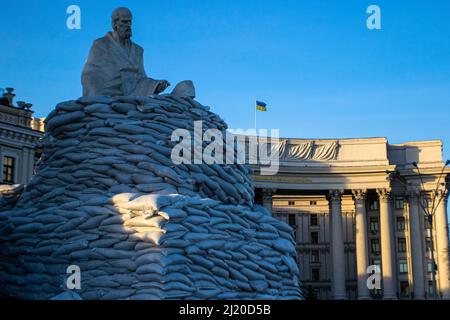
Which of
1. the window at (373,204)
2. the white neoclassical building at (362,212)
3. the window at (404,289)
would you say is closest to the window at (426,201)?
the white neoclassical building at (362,212)

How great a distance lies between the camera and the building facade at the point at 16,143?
33438 millimetres

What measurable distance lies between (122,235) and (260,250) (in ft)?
6.29

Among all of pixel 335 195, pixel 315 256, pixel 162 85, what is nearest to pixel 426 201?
pixel 335 195

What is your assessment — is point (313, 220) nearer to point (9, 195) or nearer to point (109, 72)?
point (109, 72)

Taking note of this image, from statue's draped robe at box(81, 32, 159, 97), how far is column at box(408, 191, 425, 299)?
130ft

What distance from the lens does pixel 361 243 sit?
47.1 m

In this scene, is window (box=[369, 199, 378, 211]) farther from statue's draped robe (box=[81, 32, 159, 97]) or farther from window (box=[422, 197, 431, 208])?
statue's draped robe (box=[81, 32, 159, 97])

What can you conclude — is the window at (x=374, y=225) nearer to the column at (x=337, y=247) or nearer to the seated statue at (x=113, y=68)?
the column at (x=337, y=247)

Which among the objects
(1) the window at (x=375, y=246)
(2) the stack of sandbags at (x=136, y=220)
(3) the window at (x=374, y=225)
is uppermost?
(3) the window at (x=374, y=225)

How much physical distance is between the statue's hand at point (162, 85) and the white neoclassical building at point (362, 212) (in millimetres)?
35216

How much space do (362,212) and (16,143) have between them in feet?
76.1

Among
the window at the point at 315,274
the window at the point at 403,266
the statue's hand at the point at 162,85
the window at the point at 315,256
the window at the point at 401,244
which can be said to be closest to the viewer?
the statue's hand at the point at 162,85

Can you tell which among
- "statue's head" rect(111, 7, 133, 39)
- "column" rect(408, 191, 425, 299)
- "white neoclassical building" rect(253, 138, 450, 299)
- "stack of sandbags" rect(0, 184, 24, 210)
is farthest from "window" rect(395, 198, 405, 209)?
"stack of sandbags" rect(0, 184, 24, 210)
